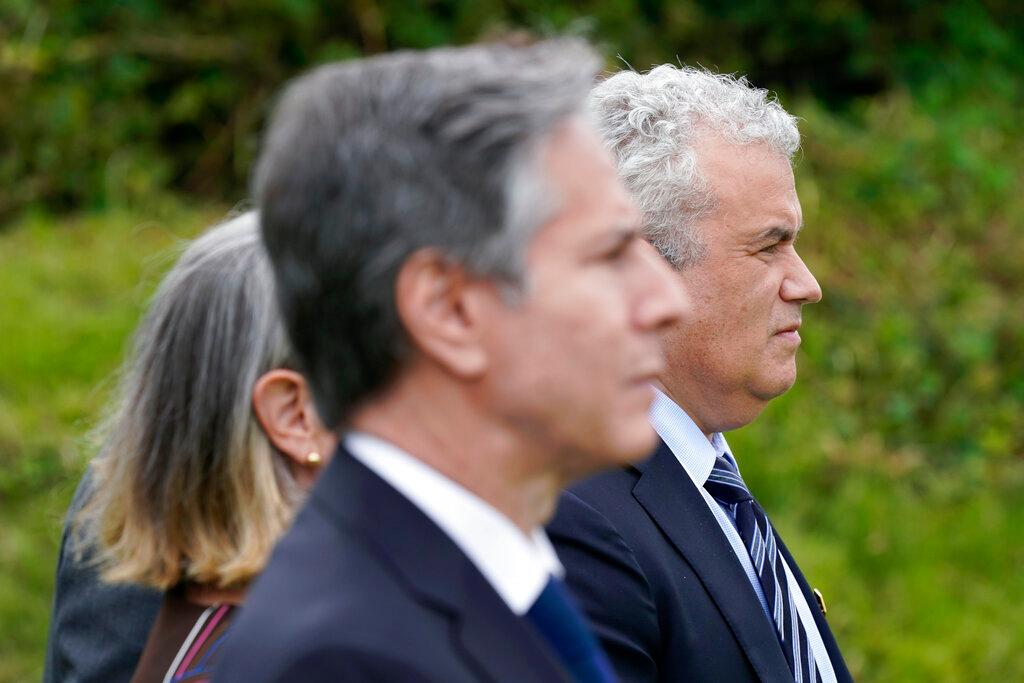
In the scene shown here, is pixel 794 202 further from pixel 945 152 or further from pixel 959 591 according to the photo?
pixel 945 152

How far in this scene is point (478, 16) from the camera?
24.5 ft

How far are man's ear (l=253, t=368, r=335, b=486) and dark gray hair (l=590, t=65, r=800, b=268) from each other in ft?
2.29

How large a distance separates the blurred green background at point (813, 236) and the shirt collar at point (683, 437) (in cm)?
290

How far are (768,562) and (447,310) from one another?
1.22 m

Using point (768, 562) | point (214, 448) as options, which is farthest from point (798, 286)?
point (214, 448)

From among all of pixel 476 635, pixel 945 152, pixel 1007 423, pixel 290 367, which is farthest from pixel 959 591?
pixel 476 635

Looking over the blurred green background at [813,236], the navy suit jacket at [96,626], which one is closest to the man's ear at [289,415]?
the navy suit jacket at [96,626]

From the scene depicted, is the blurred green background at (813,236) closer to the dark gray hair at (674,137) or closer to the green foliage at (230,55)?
the green foliage at (230,55)

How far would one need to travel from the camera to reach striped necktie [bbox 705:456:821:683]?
2.25m

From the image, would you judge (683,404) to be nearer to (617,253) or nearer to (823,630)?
(823,630)

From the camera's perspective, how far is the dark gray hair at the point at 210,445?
2014 mm

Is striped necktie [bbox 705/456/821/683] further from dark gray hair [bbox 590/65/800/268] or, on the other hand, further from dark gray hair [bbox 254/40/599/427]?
dark gray hair [bbox 254/40/599/427]

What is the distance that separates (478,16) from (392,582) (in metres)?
6.56

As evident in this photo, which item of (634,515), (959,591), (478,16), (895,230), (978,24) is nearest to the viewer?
(634,515)
